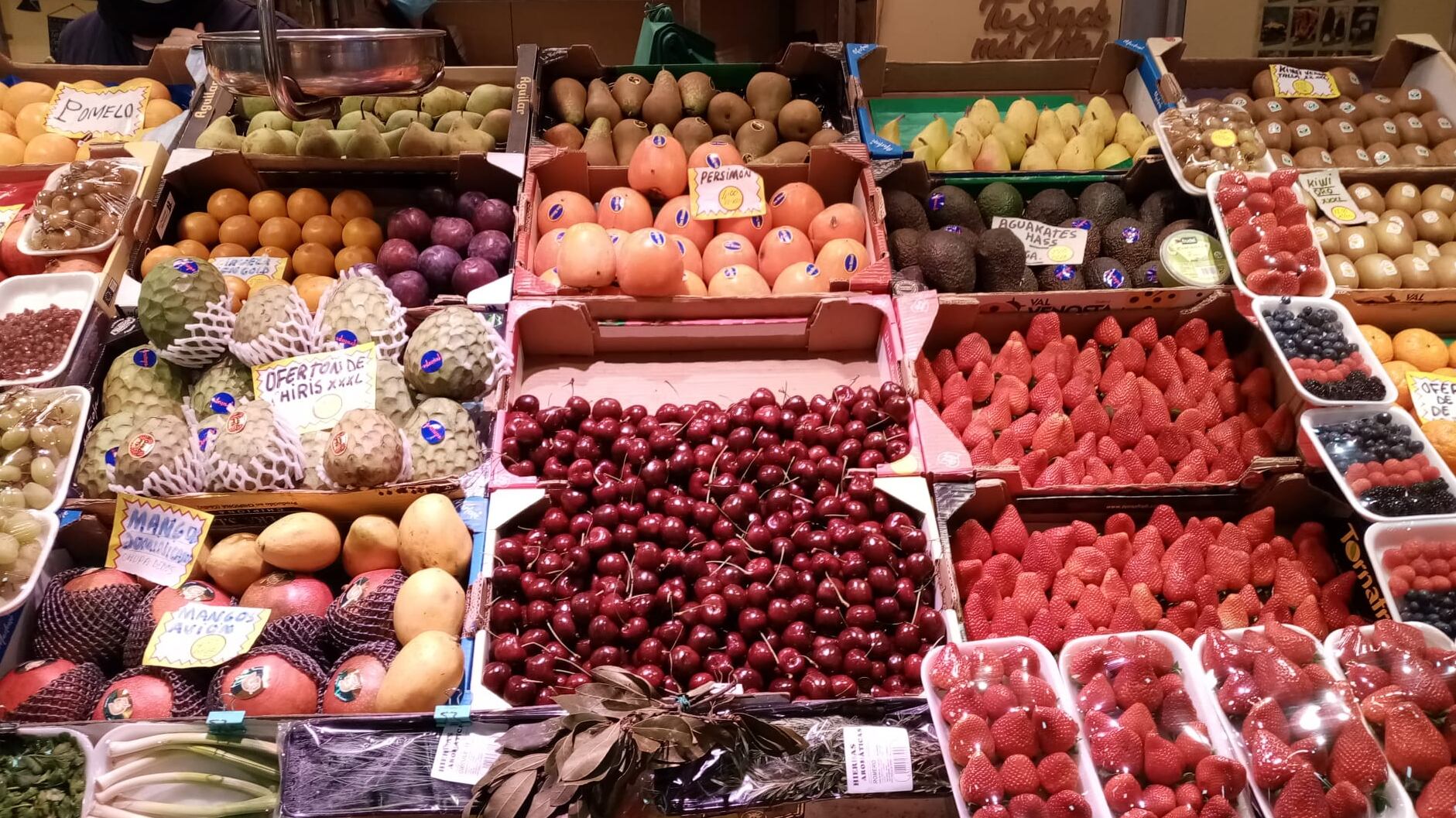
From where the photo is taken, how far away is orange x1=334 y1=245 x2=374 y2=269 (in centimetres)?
295

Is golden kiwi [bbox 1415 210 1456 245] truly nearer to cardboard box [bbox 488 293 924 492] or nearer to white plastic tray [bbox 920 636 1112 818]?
cardboard box [bbox 488 293 924 492]

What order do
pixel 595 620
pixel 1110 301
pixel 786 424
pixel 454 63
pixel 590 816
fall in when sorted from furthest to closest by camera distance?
pixel 454 63 < pixel 1110 301 < pixel 786 424 < pixel 595 620 < pixel 590 816

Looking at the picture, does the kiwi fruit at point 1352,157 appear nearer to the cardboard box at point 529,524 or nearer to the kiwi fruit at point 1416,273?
the kiwi fruit at point 1416,273

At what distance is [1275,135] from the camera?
352 cm

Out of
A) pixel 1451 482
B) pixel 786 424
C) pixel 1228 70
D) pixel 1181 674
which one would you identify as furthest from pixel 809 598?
pixel 1228 70

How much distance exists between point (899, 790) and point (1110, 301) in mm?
1732

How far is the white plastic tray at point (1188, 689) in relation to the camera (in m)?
1.74

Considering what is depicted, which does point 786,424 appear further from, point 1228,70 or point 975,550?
point 1228,70

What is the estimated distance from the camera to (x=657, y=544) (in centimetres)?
227

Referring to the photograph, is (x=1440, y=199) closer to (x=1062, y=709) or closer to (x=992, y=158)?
(x=992, y=158)

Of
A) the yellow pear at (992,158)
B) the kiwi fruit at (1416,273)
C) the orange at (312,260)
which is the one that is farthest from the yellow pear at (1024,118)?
the orange at (312,260)

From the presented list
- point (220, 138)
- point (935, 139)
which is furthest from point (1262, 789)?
point (220, 138)

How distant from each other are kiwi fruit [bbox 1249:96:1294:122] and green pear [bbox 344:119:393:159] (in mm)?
3204

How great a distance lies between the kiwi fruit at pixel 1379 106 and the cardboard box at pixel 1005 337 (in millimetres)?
1494
